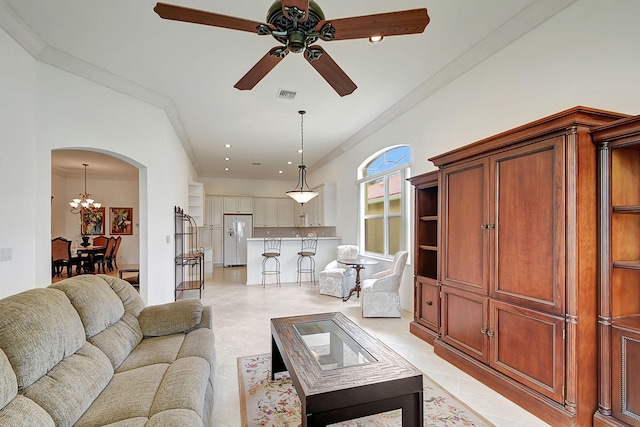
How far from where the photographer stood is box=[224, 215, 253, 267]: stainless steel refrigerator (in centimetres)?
1027

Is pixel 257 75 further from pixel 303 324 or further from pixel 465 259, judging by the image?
pixel 465 259

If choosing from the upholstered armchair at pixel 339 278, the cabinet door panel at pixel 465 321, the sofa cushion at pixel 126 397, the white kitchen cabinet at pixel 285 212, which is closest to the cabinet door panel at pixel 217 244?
the white kitchen cabinet at pixel 285 212

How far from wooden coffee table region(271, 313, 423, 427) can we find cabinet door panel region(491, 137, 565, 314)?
1097 millimetres

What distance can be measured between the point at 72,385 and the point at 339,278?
14.7ft

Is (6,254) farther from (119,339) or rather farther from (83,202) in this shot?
(83,202)

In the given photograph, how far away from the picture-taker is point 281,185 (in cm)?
1127

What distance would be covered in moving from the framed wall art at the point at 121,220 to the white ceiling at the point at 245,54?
5544 millimetres

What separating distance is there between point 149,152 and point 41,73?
4.43 ft

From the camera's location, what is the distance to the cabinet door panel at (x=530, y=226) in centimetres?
200

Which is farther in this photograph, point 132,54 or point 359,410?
point 132,54

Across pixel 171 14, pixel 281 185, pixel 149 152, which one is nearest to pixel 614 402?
pixel 171 14

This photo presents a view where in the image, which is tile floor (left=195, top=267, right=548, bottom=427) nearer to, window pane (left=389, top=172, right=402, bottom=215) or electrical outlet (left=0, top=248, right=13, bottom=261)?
window pane (left=389, top=172, right=402, bottom=215)

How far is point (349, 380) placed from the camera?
1.63 m

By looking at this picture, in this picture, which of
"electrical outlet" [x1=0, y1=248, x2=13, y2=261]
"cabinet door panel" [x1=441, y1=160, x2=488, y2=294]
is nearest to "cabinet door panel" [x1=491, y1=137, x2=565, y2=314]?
"cabinet door panel" [x1=441, y1=160, x2=488, y2=294]
